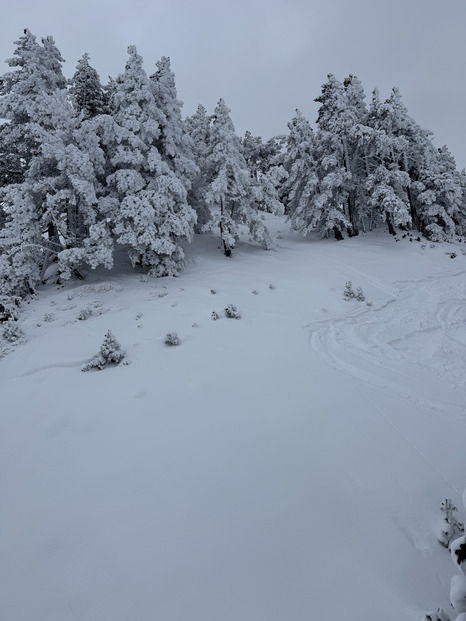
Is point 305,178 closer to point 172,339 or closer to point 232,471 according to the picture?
point 172,339

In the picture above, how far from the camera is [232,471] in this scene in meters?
4.36

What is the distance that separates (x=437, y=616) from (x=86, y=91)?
27557 mm

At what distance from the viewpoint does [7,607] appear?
285 centimetres

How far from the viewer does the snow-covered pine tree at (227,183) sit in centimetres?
1956

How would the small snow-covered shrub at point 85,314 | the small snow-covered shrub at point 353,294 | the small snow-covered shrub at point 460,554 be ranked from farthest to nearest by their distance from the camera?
the small snow-covered shrub at point 353,294, the small snow-covered shrub at point 85,314, the small snow-covered shrub at point 460,554

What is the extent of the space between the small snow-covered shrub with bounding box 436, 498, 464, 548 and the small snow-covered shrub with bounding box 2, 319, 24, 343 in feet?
37.5

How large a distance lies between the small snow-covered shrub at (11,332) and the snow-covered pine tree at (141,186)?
6512 mm

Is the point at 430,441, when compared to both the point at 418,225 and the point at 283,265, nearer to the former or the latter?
Answer: the point at 283,265

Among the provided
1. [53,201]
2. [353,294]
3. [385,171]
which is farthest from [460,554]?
[385,171]

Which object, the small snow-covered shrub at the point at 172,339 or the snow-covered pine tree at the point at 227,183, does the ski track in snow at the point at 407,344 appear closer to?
the small snow-covered shrub at the point at 172,339

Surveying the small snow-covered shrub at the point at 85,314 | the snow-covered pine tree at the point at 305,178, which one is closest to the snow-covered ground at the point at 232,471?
the small snow-covered shrub at the point at 85,314

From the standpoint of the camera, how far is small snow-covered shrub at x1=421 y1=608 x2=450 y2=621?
2504 mm

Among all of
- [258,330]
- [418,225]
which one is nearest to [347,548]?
[258,330]

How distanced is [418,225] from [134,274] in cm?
2274
